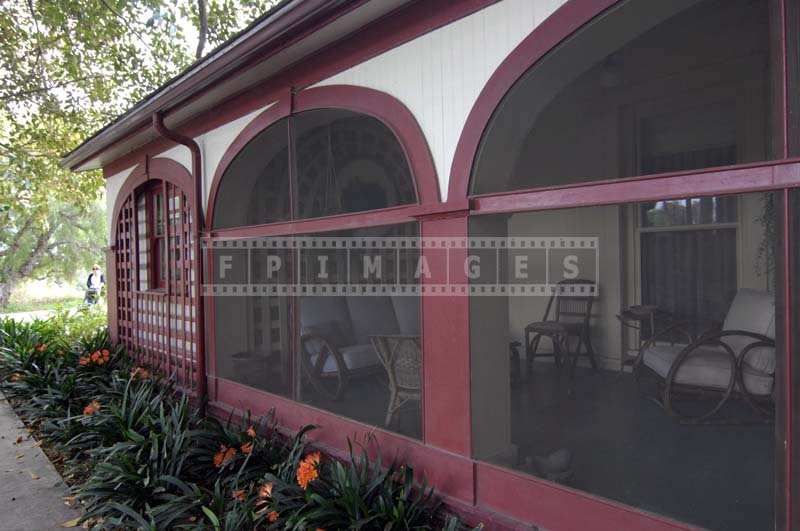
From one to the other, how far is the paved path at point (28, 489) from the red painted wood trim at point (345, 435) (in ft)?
4.36

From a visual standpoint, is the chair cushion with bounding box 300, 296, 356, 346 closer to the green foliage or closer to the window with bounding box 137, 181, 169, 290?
the green foliage

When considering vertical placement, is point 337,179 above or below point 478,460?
above

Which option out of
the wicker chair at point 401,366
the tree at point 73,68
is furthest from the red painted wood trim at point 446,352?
the tree at point 73,68

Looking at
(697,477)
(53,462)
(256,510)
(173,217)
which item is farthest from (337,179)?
(697,477)

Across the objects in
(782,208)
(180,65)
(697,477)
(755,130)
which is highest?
(180,65)

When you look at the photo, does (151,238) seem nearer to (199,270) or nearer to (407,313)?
(199,270)

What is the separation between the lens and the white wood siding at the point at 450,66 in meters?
2.49

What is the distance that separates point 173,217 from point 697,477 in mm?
5131

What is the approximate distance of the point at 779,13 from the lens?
5.83 feet

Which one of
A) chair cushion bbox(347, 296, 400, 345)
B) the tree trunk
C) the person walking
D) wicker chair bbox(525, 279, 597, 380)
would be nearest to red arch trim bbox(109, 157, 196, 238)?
chair cushion bbox(347, 296, 400, 345)

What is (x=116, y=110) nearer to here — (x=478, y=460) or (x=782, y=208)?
(x=478, y=460)

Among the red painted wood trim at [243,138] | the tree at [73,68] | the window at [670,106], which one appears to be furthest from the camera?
the tree at [73,68]

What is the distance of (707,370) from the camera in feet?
11.6

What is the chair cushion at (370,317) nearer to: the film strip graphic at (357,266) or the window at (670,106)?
the film strip graphic at (357,266)
